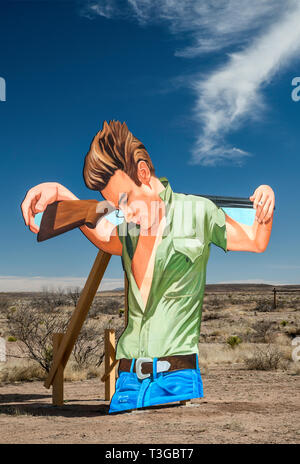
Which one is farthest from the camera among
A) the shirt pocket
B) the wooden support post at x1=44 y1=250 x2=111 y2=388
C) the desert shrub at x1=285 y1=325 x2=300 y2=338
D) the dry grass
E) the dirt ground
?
the desert shrub at x1=285 y1=325 x2=300 y2=338

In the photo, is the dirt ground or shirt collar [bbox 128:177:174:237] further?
shirt collar [bbox 128:177:174:237]

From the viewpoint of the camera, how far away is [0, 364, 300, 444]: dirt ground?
7.05 metres

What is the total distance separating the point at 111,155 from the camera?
9164mm

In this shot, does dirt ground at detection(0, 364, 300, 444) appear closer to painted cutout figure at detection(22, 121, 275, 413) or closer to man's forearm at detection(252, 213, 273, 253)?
painted cutout figure at detection(22, 121, 275, 413)

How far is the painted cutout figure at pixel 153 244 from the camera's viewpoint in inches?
339

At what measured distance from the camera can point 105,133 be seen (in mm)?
9234

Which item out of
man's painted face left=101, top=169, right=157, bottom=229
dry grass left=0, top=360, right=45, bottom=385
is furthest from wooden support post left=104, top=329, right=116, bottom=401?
dry grass left=0, top=360, right=45, bottom=385

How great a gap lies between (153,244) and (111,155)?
175 centimetres

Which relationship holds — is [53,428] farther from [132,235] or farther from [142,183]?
[142,183]

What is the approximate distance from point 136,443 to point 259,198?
4.94m

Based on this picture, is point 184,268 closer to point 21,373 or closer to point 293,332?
point 21,373

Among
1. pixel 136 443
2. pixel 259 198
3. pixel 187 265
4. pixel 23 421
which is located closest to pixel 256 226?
pixel 259 198

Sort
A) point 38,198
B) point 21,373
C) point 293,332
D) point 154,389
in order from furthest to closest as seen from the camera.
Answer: point 293,332
point 21,373
point 38,198
point 154,389

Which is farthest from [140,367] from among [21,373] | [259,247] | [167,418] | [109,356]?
[21,373]
